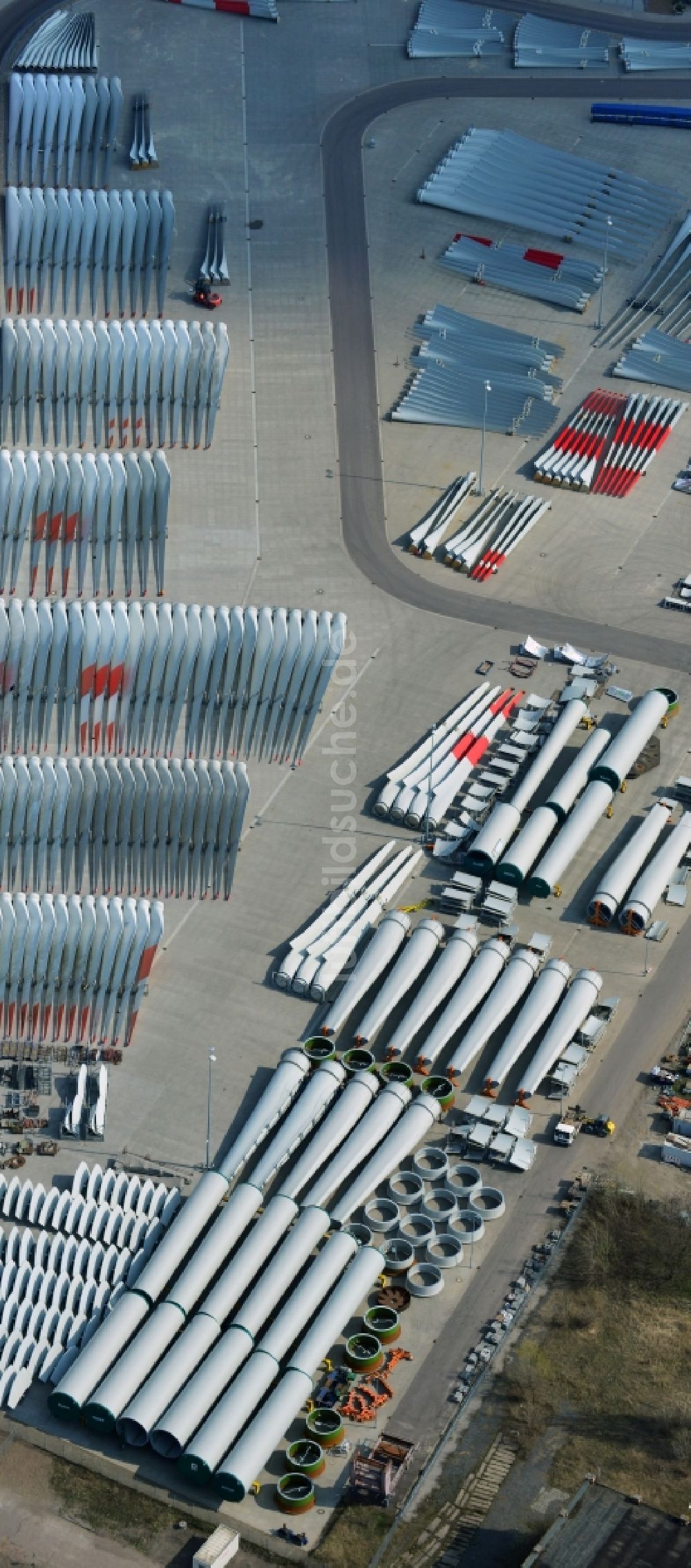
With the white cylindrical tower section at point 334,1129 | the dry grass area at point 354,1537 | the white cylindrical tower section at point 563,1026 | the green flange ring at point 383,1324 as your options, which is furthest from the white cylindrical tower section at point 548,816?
the dry grass area at point 354,1537

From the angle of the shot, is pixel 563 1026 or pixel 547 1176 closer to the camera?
pixel 547 1176

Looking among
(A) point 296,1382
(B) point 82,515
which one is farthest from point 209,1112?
(B) point 82,515

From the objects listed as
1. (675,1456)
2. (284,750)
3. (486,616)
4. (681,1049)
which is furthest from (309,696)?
(675,1456)

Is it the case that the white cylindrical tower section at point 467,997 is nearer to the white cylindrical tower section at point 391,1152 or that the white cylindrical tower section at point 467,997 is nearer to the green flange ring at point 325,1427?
the white cylindrical tower section at point 391,1152

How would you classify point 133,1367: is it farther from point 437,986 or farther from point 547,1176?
point 437,986

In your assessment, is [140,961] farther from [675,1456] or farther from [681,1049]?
[675,1456]

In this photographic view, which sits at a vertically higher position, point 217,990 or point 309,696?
point 309,696

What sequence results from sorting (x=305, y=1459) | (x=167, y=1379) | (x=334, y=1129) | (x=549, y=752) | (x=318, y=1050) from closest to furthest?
(x=305, y=1459)
(x=167, y=1379)
(x=334, y=1129)
(x=318, y=1050)
(x=549, y=752)

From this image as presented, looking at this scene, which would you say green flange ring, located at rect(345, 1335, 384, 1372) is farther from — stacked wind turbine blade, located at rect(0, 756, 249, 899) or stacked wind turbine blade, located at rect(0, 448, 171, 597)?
stacked wind turbine blade, located at rect(0, 448, 171, 597)
